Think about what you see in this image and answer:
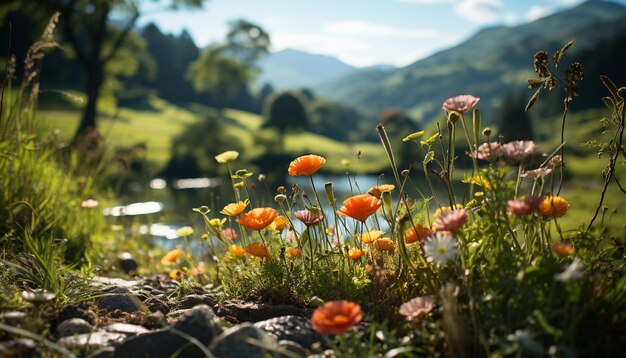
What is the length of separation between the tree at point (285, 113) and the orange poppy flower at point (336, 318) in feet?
195

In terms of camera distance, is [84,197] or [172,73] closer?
[84,197]

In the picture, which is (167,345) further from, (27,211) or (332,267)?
(27,211)

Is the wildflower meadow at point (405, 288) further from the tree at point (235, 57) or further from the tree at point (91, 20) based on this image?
the tree at point (235, 57)

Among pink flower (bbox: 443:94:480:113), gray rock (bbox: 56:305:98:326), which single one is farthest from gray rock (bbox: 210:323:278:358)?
pink flower (bbox: 443:94:480:113)

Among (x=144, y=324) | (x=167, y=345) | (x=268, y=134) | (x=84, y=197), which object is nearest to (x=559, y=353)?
(x=167, y=345)

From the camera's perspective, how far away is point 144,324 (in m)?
2.70

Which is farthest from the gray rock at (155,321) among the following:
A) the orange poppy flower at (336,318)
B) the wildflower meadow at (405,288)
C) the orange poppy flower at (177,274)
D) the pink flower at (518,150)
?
the pink flower at (518,150)

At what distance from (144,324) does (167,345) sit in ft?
1.63

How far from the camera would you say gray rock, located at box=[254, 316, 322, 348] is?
7.98 feet

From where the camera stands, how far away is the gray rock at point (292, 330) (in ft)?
7.98

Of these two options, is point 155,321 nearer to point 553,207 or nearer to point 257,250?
point 257,250

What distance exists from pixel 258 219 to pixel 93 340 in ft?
3.19

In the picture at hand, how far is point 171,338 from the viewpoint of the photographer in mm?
2285

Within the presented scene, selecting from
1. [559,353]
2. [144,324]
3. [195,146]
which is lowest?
[195,146]
